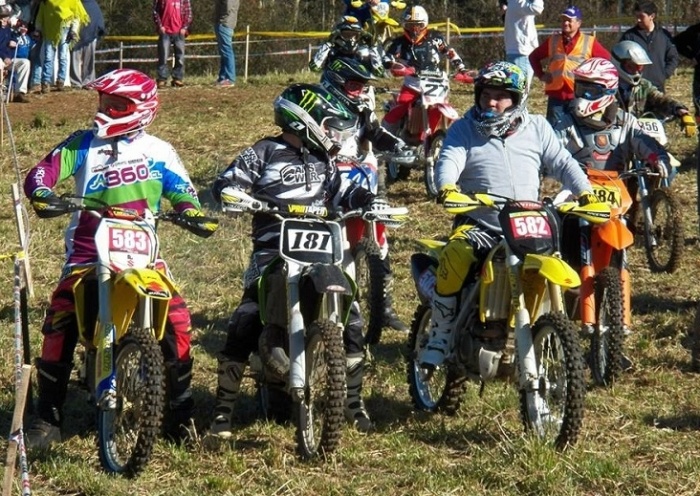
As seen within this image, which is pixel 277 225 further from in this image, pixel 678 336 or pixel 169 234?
pixel 169 234

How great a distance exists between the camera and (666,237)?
12078 millimetres

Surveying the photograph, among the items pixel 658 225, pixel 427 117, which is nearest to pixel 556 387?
pixel 658 225

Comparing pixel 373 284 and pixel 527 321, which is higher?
pixel 527 321

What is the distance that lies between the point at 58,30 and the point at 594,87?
13.7m

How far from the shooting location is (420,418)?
7.94 metres

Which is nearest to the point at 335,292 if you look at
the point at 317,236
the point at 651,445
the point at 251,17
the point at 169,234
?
the point at 317,236

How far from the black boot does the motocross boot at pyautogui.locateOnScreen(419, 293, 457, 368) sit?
128 centimetres

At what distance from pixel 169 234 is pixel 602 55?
4.62 metres

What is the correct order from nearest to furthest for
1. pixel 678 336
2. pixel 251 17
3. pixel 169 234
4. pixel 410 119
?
pixel 678 336
pixel 169 234
pixel 410 119
pixel 251 17

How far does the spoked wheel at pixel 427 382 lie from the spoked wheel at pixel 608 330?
964mm

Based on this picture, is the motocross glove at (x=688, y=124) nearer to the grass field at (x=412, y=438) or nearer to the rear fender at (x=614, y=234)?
the grass field at (x=412, y=438)

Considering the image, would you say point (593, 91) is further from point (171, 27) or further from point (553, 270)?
point (171, 27)

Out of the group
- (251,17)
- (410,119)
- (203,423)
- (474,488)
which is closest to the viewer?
(474,488)

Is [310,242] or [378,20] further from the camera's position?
[378,20]
